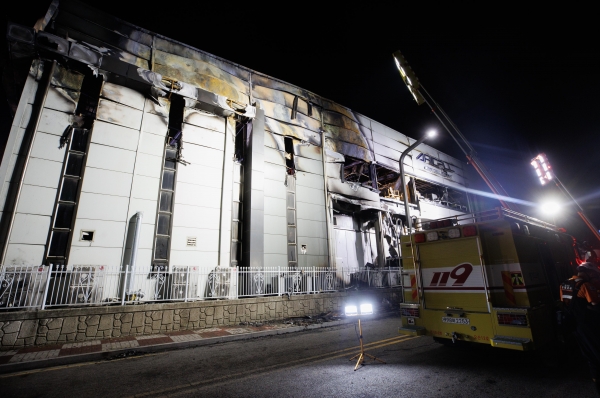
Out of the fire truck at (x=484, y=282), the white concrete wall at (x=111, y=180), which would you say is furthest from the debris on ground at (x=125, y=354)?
the fire truck at (x=484, y=282)

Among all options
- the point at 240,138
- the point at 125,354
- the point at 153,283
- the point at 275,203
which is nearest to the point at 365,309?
the point at 125,354

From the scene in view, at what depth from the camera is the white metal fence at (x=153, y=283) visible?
8.20m

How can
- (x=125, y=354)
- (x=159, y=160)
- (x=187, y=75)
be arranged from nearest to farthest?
1. (x=125, y=354)
2. (x=159, y=160)
3. (x=187, y=75)

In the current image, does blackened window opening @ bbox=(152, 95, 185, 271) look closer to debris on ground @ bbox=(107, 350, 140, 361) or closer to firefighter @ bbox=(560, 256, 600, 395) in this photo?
debris on ground @ bbox=(107, 350, 140, 361)

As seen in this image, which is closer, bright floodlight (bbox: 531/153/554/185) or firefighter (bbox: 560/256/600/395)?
firefighter (bbox: 560/256/600/395)

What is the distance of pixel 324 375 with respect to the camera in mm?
4598

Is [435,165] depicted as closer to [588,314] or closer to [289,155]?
[289,155]

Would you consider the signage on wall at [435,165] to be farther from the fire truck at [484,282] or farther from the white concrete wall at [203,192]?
the fire truck at [484,282]

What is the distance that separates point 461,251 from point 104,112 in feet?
47.5

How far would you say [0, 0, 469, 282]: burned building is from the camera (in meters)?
10.4

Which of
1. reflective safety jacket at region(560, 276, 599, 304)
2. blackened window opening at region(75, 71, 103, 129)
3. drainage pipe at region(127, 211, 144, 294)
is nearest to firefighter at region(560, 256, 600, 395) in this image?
reflective safety jacket at region(560, 276, 599, 304)

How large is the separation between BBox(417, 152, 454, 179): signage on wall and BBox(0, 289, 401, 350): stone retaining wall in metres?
20.4

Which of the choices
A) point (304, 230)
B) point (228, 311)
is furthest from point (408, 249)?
point (304, 230)

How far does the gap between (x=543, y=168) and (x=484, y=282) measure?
85.2ft
